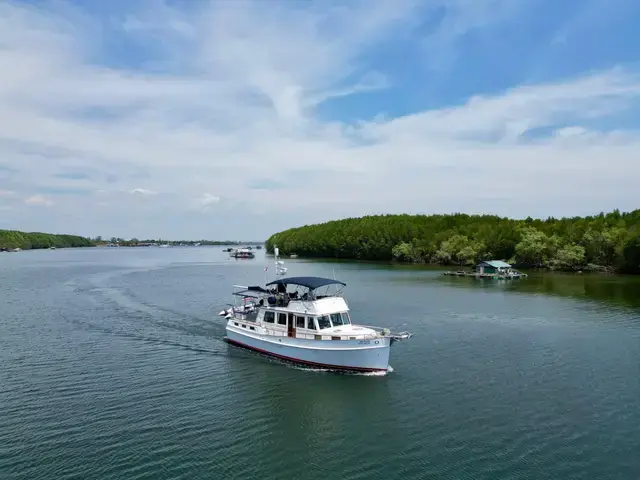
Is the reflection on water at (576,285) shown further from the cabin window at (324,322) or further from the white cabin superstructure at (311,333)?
the cabin window at (324,322)

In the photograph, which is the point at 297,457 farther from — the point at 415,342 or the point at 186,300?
the point at 186,300

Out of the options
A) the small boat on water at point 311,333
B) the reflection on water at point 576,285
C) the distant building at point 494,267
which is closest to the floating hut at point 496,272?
the distant building at point 494,267

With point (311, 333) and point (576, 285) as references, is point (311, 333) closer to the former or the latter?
point (311, 333)

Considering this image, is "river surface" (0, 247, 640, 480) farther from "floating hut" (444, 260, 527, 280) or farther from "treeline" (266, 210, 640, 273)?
"treeline" (266, 210, 640, 273)

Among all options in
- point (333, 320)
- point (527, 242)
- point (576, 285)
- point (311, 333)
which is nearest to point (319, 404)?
point (311, 333)

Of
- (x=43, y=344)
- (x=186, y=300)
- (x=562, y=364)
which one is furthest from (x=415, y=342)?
(x=186, y=300)

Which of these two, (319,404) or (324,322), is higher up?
(324,322)

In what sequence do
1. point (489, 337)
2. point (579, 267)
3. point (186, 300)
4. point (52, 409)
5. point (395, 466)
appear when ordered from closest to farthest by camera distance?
point (395, 466)
point (52, 409)
point (489, 337)
point (186, 300)
point (579, 267)
